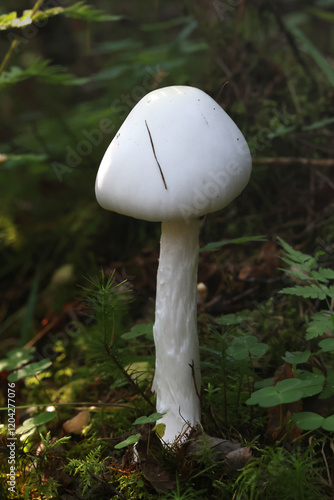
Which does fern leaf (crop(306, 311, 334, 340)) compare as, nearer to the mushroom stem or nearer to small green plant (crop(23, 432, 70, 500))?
the mushroom stem

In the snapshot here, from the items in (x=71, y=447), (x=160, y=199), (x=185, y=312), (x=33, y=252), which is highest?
(x=160, y=199)

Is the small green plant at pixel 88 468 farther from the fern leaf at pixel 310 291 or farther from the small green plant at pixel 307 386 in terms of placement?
the fern leaf at pixel 310 291

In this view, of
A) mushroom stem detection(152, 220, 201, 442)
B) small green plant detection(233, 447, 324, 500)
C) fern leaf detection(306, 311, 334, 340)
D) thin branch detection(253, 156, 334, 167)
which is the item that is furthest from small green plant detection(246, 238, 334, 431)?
thin branch detection(253, 156, 334, 167)

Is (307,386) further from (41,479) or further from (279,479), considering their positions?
(41,479)

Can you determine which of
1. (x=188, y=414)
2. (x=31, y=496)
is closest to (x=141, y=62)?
(x=188, y=414)

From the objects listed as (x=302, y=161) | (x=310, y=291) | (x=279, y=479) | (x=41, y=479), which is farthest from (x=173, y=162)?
(x=302, y=161)

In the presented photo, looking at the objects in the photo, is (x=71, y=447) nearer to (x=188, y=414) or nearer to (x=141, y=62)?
(x=188, y=414)

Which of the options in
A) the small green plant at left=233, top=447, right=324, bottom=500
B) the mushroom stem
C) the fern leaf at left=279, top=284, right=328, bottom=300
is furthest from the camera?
the mushroom stem

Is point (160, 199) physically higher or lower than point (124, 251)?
higher
